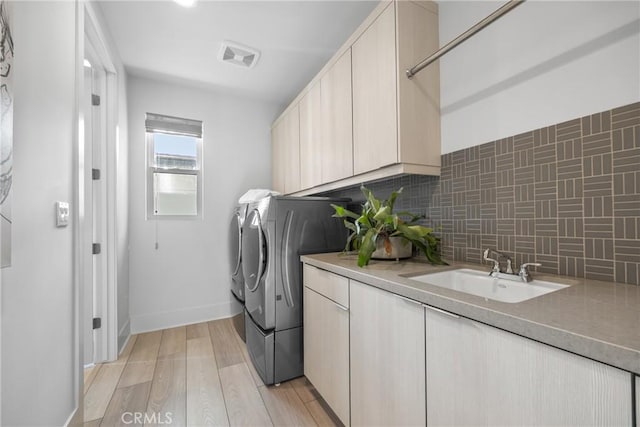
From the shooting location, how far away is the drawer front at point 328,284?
4.09 ft

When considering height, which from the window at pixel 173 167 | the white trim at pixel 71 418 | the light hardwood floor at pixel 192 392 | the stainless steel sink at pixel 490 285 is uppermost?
the window at pixel 173 167

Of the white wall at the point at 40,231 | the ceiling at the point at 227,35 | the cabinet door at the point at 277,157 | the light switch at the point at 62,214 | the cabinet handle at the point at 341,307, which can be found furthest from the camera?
the cabinet door at the point at 277,157

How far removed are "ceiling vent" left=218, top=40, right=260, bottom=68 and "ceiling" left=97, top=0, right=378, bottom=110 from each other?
5cm

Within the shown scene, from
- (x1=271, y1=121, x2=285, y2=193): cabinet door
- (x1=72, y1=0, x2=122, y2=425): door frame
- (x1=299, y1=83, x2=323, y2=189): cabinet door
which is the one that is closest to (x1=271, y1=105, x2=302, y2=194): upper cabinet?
(x1=271, y1=121, x2=285, y2=193): cabinet door

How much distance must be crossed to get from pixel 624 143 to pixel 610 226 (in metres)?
0.28

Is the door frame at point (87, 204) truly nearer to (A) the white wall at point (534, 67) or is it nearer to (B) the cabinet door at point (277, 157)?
(B) the cabinet door at point (277, 157)

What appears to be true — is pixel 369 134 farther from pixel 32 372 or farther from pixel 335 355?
pixel 32 372

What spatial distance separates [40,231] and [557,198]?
A: 6.63 feet

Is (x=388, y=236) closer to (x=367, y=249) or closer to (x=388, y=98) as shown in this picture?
(x=367, y=249)

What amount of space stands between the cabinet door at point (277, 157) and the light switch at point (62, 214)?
1.81 meters

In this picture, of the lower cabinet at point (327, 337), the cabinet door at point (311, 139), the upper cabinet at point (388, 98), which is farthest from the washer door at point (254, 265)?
the upper cabinet at point (388, 98)

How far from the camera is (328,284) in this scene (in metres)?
1.38

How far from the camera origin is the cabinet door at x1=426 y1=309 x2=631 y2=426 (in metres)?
0.48

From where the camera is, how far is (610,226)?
2.96ft
